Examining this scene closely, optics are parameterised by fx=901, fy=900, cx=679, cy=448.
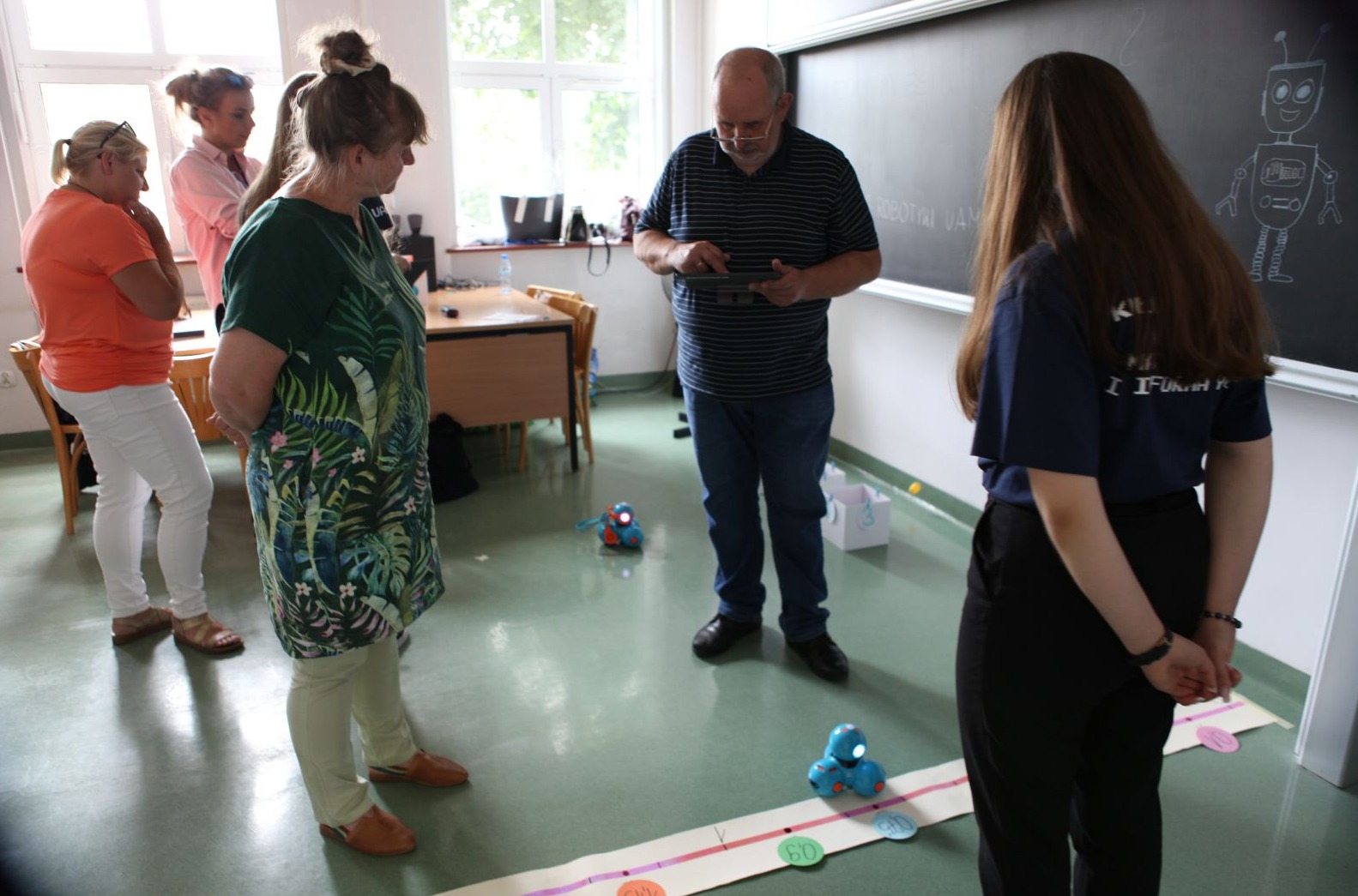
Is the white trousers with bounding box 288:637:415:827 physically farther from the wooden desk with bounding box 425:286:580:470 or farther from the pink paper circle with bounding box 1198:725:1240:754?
the wooden desk with bounding box 425:286:580:470

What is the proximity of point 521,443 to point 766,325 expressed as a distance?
2.23 m

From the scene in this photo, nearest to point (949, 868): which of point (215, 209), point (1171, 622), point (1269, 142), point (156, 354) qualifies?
point (1171, 622)

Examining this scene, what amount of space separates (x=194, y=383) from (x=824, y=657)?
8.98 ft

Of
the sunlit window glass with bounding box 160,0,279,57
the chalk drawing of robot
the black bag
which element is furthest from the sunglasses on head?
the chalk drawing of robot

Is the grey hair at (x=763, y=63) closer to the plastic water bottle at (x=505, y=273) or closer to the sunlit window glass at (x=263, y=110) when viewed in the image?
the plastic water bottle at (x=505, y=273)

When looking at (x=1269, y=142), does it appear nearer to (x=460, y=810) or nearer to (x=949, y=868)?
(x=949, y=868)

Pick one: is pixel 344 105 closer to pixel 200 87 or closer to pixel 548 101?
pixel 200 87

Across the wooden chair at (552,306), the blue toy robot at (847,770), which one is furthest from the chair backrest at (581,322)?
the blue toy robot at (847,770)

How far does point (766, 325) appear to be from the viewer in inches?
91.4

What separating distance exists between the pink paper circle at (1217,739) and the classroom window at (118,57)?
492 cm

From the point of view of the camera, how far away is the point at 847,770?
2.04 meters

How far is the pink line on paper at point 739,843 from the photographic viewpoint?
1.78 metres

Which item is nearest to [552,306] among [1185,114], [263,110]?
[263,110]

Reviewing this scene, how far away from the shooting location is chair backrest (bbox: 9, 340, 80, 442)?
11.0 ft
